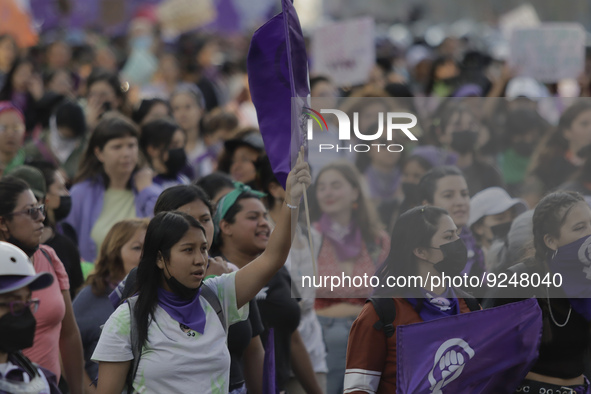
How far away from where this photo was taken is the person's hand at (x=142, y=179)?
7.18m

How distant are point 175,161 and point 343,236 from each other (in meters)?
2.91

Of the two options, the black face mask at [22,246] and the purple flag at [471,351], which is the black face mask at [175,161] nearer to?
the black face mask at [22,246]

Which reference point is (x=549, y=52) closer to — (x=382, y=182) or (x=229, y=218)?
(x=382, y=182)

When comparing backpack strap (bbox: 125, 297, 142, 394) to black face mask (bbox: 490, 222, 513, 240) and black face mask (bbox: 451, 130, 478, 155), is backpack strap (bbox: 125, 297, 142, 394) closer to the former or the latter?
black face mask (bbox: 490, 222, 513, 240)

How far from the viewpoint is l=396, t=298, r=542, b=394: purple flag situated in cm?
418

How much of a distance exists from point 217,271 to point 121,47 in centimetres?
1635

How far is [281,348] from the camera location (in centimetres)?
544

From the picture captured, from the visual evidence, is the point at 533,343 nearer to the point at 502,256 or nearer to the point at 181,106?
the point at 502,256

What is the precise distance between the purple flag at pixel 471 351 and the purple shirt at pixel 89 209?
308cm

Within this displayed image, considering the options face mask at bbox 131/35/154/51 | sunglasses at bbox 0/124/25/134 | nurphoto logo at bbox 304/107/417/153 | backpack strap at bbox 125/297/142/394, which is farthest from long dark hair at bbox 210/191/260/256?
face mask at bbox 131/35/154/51

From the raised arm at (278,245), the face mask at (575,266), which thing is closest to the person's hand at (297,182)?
the raised arm at (278,245)

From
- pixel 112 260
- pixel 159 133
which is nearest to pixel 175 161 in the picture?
pixel 159 133

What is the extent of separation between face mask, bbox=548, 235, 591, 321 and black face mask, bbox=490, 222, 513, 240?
287 mm

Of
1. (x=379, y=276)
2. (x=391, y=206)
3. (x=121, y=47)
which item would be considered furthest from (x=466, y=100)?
(x=121, y=47)
